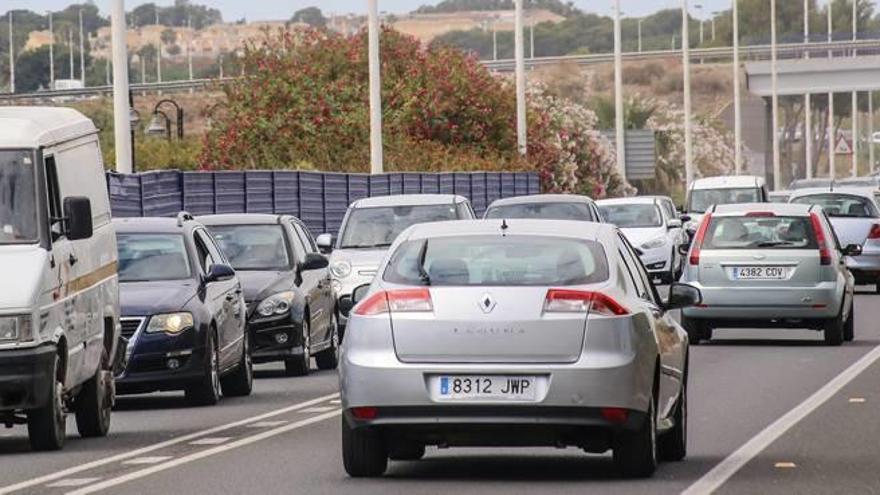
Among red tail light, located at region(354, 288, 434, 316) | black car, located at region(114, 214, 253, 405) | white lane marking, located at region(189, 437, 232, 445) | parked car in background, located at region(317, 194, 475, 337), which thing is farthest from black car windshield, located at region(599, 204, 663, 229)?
red tail light, located at region(354, 288, 434, 316)

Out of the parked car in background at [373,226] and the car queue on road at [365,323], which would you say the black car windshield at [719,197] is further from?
the car queue on road at [365,323]

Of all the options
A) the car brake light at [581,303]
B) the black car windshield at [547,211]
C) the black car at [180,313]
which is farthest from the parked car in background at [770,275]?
the car brake light at [581,303]

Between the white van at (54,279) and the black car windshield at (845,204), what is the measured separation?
2731cm

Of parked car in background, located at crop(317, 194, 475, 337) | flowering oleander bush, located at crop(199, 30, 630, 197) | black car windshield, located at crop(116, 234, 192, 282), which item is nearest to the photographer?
black car windshield, located at crop(116, 234, 192, 282)

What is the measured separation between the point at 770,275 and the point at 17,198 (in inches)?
536

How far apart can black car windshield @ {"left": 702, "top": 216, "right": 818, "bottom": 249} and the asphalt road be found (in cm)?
584

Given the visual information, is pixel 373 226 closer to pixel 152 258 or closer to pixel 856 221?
pixel 152 258

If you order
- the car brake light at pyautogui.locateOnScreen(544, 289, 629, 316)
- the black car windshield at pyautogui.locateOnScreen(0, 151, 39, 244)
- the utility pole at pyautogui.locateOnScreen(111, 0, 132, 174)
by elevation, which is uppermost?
the utility pole at pyautogui.locateOnScreen(111, 0, 132, 174)

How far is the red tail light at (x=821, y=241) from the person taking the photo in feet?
97.8

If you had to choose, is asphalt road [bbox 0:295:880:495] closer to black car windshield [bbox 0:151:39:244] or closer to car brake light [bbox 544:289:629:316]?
car brake light [bbox 544:289:629:316]

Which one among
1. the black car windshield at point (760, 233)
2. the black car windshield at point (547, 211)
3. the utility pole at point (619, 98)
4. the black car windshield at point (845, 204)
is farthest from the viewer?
the utility pole at point (619, 98)

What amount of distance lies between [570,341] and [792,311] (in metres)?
15.6

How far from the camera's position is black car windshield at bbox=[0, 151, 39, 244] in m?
17.4

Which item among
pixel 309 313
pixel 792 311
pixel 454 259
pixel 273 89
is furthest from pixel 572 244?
pixel 273 89
